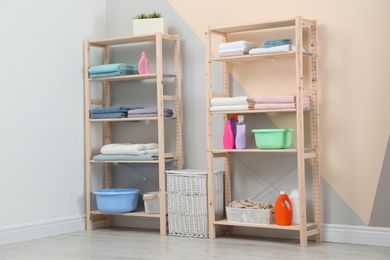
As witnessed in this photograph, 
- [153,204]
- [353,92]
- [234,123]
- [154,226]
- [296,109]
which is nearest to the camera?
[296,109]

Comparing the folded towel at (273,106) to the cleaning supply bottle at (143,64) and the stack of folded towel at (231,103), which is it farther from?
the cleaning supply bottle at (143,64)

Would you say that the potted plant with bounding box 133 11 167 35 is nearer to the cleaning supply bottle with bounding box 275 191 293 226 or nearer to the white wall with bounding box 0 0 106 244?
the white wall with bounding box 0 0 106 244

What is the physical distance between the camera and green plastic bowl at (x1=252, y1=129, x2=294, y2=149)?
4.27 m

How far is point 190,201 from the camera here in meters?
4.68

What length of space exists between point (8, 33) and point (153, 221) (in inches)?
69.5

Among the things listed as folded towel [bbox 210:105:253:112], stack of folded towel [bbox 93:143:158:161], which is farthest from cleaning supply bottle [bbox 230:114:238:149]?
stack of folded towel [bbox 93:143:158:161]

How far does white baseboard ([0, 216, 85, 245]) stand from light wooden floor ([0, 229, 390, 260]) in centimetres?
9

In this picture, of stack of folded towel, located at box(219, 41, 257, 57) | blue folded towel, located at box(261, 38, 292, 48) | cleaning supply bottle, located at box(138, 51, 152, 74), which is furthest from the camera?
cleaning supply bottle, located at box(138, 51, 152, 74)

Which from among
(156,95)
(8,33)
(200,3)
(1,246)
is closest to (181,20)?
(200,3)

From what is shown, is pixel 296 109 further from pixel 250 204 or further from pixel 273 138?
pixel 250 204

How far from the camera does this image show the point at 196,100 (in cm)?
498

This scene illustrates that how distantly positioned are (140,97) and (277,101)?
136cm

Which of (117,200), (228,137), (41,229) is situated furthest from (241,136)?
(41,229)

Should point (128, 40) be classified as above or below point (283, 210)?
above
